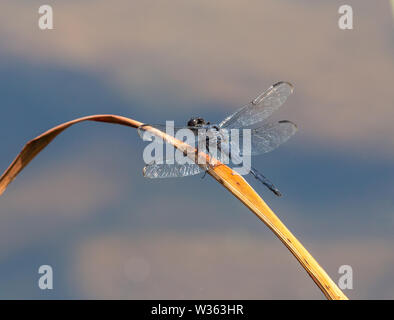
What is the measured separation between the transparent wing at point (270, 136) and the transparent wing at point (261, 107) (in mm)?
196

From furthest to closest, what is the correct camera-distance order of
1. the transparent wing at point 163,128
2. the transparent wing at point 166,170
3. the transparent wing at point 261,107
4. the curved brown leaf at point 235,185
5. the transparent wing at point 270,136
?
the transparent wing at point 261,107
the transparent wing at point 270,136
the transparent wing at point 166,170
the transparent wing at point 163,128
the curved brown leaf at point 235,185

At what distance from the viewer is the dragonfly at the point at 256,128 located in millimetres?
3256

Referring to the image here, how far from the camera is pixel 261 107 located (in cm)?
392

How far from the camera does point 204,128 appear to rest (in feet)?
11.4

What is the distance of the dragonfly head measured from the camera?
3533mm

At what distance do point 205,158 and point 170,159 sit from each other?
560mm

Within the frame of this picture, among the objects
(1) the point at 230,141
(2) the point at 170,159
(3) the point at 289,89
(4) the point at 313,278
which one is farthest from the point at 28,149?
(3) the point at 289,89

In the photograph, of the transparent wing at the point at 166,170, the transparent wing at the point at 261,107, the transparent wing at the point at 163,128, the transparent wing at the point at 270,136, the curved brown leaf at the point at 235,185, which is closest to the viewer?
the curved brown leaf at the point at 235,185

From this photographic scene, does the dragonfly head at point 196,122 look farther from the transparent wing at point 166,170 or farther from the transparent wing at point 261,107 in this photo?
the transparent wing at point 166,170

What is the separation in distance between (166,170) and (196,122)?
536mm

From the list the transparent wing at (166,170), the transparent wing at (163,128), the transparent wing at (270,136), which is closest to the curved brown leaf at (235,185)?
the transparent wing at (163,128)

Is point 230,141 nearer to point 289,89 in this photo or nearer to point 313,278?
point 289,89

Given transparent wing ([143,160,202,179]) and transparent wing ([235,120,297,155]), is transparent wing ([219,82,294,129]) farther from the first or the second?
transparent wing ([143,160,202,179])

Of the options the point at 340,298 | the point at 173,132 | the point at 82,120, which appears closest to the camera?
the point at 340,298
